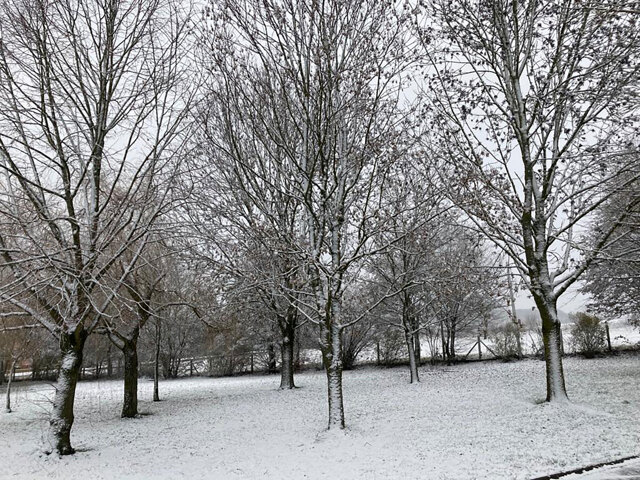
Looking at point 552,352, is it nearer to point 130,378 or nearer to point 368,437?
point 368,437

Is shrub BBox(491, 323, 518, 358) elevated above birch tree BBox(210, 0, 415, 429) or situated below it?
below

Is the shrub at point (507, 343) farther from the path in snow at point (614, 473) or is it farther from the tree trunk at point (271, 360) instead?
the path in snow at point (614, 473)

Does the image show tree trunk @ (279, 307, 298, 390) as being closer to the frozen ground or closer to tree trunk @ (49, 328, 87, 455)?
the frozen ground

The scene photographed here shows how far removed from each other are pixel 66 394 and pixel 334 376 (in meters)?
4.86

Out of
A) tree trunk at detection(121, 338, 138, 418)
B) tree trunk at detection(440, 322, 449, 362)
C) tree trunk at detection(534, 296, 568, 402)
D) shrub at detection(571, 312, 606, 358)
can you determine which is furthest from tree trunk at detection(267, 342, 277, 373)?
tree trunk at detection(534, 296, 568, 402)

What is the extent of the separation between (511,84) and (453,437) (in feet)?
25.4

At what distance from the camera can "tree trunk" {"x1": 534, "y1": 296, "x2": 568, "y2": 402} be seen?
9.00 meters

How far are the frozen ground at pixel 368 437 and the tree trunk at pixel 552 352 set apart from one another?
0.42 meters

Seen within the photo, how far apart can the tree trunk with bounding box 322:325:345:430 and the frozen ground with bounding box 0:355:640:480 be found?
392 mm

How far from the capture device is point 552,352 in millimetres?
9203

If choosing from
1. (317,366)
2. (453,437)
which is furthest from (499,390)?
(317,366)

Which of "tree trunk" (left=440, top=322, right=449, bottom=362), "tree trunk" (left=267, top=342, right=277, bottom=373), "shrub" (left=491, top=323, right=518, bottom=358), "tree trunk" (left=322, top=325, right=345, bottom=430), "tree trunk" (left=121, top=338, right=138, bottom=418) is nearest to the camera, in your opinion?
"tree trunk" (left=322, top=325, right=345, bottom=430)

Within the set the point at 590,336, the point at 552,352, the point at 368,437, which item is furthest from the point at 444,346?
the point at 368,437

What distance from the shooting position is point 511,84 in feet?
33.0
